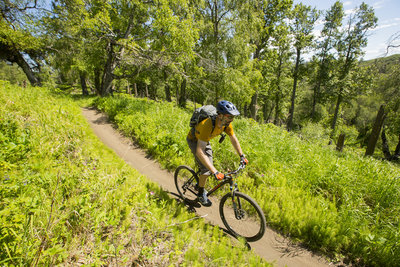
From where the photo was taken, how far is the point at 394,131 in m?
15.6

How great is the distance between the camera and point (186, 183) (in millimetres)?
4969

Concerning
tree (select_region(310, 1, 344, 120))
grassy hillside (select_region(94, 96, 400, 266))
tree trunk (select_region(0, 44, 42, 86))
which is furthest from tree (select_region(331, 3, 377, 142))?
tree trunk (select_region(0, 44, 42, 86))

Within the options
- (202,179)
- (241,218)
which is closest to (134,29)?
(202,179)

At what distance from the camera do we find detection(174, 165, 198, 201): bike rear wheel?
15.9 feet

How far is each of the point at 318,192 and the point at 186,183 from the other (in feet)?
12.7

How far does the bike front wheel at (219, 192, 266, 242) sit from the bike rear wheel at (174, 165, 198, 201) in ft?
3.41

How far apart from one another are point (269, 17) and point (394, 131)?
16284 mm

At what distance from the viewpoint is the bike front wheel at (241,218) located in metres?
3.86

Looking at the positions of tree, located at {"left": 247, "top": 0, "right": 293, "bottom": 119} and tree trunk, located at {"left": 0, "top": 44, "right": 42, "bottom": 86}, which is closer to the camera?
tree, located at {"left": 247, "top": 0, "right": 293, "bottom": 119}

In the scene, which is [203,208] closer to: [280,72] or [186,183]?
[186,183]

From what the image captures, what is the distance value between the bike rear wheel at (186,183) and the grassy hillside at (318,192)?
1204 millimetres

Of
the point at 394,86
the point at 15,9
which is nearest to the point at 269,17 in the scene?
the point at 394,86

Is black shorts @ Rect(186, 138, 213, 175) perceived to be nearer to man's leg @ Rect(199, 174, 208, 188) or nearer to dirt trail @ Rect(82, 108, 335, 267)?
man's leg @ Rect(199, 174, 208, 188)

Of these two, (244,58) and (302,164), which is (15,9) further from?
(302,164)
